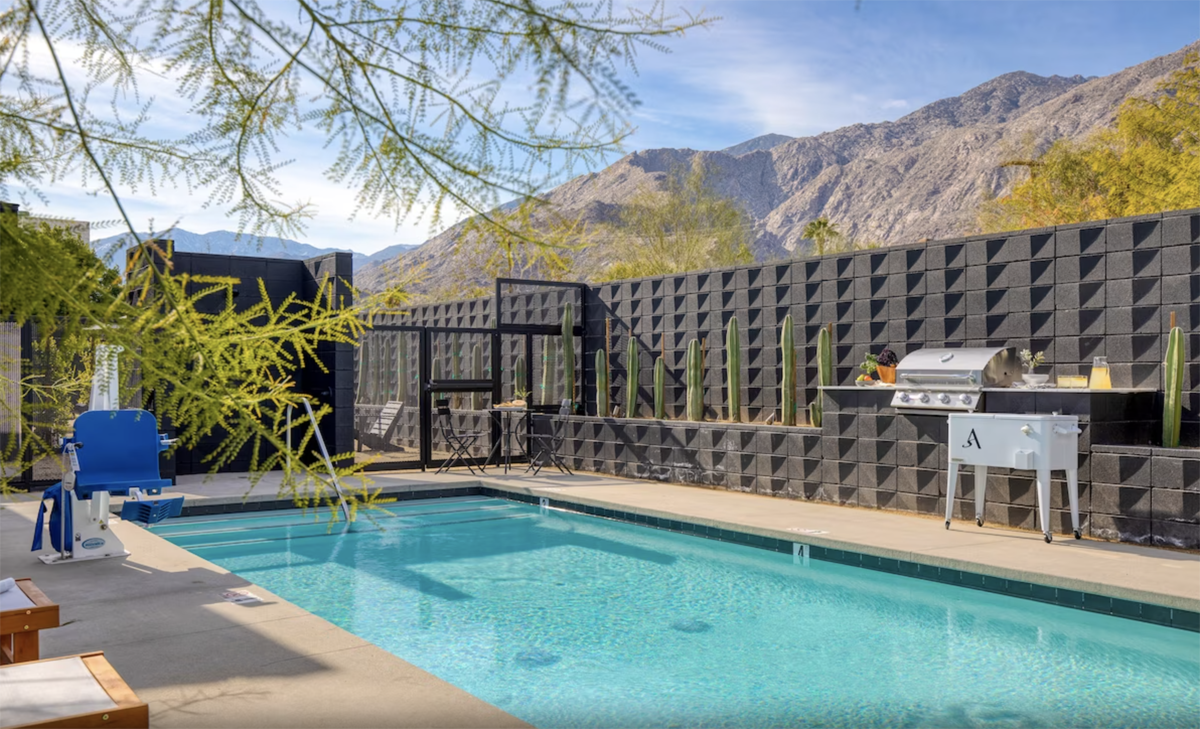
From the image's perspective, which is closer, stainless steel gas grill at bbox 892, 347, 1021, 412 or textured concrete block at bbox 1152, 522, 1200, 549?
textured concrete block at bbox 1152, 522, 1200, 549

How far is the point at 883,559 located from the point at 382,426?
7.79 meters

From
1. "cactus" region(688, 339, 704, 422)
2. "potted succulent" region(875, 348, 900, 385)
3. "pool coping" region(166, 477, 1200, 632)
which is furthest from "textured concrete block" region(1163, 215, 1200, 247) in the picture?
"cactus" region(688, 339, 704, 422)

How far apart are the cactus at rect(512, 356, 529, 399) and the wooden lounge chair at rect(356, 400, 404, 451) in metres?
1.49

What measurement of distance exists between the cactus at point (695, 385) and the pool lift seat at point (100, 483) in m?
5.77

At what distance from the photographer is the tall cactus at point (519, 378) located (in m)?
12.2

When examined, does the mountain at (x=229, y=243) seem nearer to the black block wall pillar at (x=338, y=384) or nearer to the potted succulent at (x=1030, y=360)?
the potted succulent at (x=1030, y=360)

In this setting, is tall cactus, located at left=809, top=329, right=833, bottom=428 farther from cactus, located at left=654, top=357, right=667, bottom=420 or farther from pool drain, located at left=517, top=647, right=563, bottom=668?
pool drain, located at left=517, top=647, right=563, bottom=668

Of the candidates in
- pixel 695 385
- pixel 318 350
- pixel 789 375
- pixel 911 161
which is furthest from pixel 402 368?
pixel 911 161

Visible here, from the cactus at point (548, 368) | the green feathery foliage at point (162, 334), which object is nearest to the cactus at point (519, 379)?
the cactus at point (548, 368)

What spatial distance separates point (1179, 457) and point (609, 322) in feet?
22.9

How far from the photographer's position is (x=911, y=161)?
6072cm

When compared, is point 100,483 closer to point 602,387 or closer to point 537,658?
point 537,658

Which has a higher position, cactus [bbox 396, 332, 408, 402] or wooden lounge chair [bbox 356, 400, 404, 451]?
cactus [bbox 396, 332, 408, 402]

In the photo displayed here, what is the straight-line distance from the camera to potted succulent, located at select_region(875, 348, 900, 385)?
311 inches
